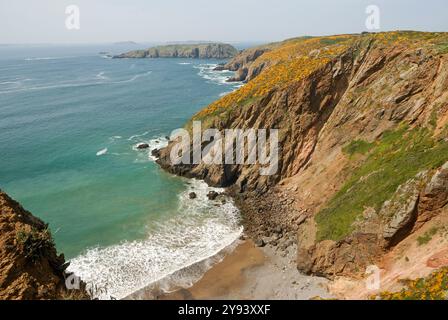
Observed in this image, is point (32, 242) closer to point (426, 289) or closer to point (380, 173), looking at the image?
point (426, 289)

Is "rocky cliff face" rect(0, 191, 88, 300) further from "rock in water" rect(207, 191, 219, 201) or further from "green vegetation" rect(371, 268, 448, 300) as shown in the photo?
"rock in water" rect(207, 191, 219, 201)

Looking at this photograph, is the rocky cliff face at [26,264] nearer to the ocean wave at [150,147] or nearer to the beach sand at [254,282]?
the beach sand at [254,282]

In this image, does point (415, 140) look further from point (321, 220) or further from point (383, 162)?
point (321, 220)

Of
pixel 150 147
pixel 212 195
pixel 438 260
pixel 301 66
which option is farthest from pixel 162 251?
pixel 301 66

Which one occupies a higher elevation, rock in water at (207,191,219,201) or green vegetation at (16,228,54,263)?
green vegetation at (16,228,54,263)

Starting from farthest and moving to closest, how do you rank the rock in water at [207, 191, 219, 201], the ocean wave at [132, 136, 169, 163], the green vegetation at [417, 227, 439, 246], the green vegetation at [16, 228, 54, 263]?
the ocean wave at [132, 136, 169, 163], the rock in water at [207, 191, 219, 201], the green vegetation at [417, 227, 439, 246], the green vegetation at [16, 228, 54, 263]

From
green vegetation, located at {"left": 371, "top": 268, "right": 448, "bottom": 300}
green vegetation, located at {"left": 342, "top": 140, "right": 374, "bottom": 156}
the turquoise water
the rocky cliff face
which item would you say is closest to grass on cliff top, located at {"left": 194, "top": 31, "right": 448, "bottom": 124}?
green vegetation, located at {"left": 342, "top": 140, "right": 374, "bottom": 156}
